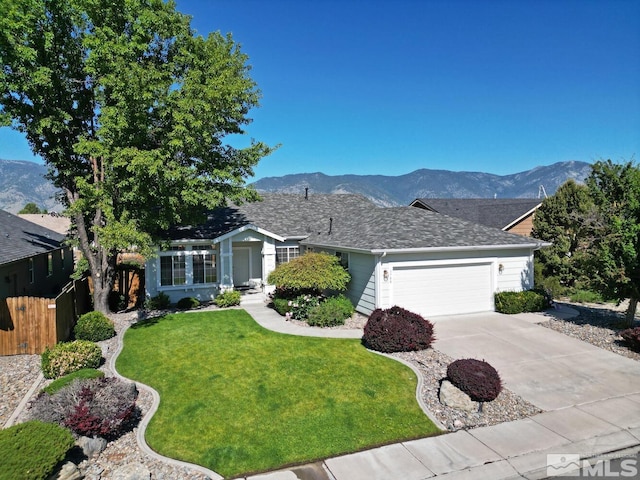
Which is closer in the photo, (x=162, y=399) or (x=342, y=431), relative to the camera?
(x=342, y=431)

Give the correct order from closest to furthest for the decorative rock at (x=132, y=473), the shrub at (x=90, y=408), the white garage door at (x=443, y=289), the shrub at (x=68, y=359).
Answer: the decorative rock at (x=132, y=473), the shrub at (x=90, y=408), the shrub at (x=68, y=359), the white garage door at (x=443, y=289)

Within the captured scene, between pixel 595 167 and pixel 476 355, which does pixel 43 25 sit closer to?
pixel 476 355

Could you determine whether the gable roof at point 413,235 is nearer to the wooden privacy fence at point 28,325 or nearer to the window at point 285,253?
the window at point 285,253

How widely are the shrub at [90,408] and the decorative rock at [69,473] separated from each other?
91 centimetres

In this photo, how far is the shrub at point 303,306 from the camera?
16.2m

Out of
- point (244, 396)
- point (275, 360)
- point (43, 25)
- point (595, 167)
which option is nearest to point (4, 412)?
point (244, 396)

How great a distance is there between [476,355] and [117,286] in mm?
16655

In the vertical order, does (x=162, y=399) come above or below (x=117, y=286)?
below

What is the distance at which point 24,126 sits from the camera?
50.1 ft

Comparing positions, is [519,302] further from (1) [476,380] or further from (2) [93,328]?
(2) [93,328]

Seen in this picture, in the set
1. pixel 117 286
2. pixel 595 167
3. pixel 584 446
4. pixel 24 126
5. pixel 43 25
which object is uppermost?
pixel 43 25

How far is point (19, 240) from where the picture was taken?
1891cm

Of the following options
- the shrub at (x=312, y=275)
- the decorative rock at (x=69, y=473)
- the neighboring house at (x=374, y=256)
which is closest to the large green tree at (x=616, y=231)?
the neighboring house at (x=374, y=256)

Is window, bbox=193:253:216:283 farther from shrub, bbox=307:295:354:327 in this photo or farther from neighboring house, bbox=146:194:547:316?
shrub, bbox=307:295:354:327
